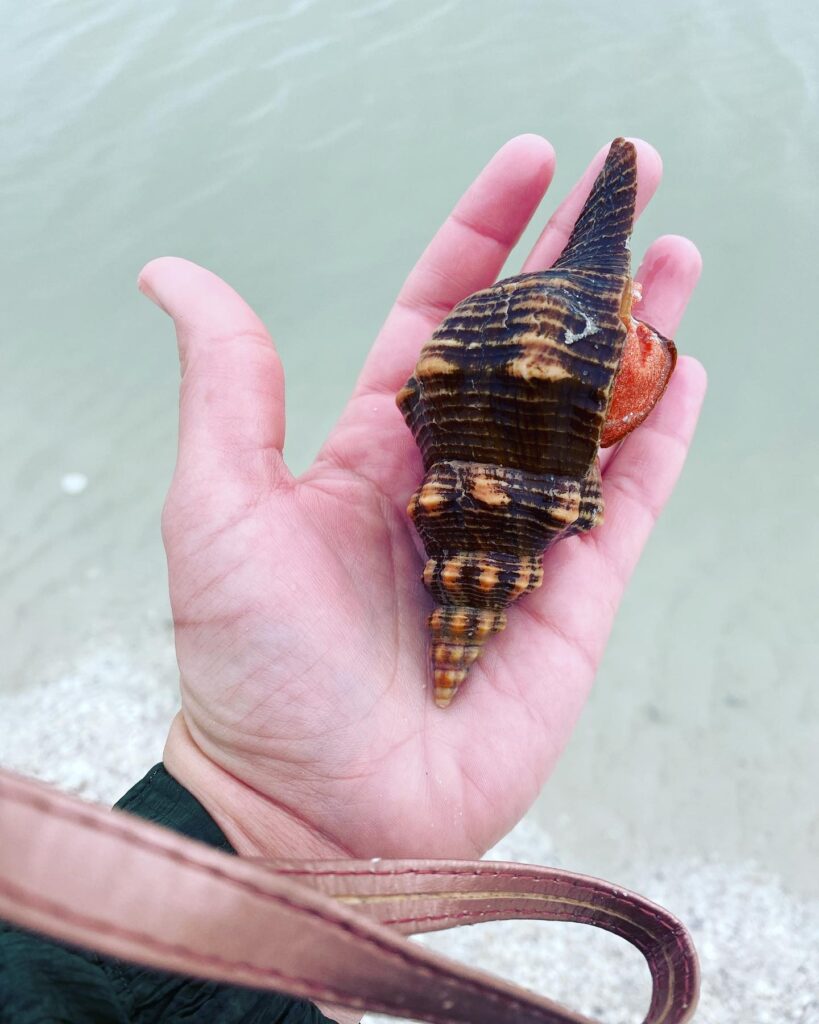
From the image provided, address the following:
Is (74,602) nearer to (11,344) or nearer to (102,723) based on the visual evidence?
(102,723)

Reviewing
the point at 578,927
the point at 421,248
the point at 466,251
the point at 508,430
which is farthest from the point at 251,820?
the point at 421,248

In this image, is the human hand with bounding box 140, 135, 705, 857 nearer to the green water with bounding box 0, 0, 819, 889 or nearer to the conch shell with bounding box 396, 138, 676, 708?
the conch shell with bounding box 396, 138, 676, 708

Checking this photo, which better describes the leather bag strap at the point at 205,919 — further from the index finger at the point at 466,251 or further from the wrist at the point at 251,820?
the index finger at the point at 466,251

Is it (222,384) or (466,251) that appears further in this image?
(466,251)

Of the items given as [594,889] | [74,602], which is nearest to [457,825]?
[594,889]

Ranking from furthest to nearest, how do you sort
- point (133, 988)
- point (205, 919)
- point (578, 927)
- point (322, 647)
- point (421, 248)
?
point (421, 248) < point (578, 927) < point (322, 647) < point (133, 988) < point (205, 919)

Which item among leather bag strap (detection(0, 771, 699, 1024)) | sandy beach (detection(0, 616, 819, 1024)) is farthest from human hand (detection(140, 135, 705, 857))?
sandy beach (detection(0, 616, 819, 1024))

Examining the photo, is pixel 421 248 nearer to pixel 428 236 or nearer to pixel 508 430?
pixel 428 236
